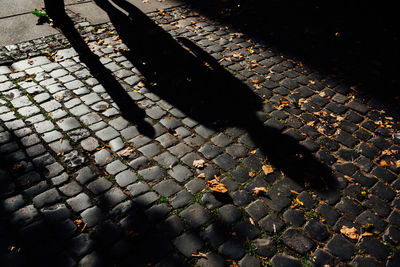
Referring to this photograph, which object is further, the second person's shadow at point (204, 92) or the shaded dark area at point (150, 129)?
the second person's shadow at point (204, 92)

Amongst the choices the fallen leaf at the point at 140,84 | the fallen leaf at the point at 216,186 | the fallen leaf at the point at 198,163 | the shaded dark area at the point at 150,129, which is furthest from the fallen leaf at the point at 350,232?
the fallen leaf at the point at 140,84

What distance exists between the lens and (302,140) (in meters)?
3.72

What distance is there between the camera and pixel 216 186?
3.12 meters

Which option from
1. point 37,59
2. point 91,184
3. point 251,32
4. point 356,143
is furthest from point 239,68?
point 37,59

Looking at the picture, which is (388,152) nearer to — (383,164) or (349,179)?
(383,164)

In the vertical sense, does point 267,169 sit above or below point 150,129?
below

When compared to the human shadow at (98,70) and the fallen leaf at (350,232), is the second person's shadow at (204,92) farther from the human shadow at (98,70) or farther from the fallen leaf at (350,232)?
the fallen leaf at (350,232)

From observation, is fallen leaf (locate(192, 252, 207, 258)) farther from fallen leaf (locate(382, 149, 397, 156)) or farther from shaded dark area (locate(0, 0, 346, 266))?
fallen leaf (locate(382, 149, 397, 156))

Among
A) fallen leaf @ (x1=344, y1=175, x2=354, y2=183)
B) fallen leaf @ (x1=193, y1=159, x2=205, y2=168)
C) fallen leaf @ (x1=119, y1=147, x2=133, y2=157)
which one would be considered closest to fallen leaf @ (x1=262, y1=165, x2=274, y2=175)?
fallen leaf @ (x1=193, y1=159, x2=205, y2=168)

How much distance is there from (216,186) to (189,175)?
0.33m

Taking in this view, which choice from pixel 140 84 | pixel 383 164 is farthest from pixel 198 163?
pixel 383 164

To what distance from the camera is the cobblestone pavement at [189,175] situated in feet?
8.59

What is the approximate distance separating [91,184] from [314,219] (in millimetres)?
2289

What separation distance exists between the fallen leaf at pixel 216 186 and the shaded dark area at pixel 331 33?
3.00m
